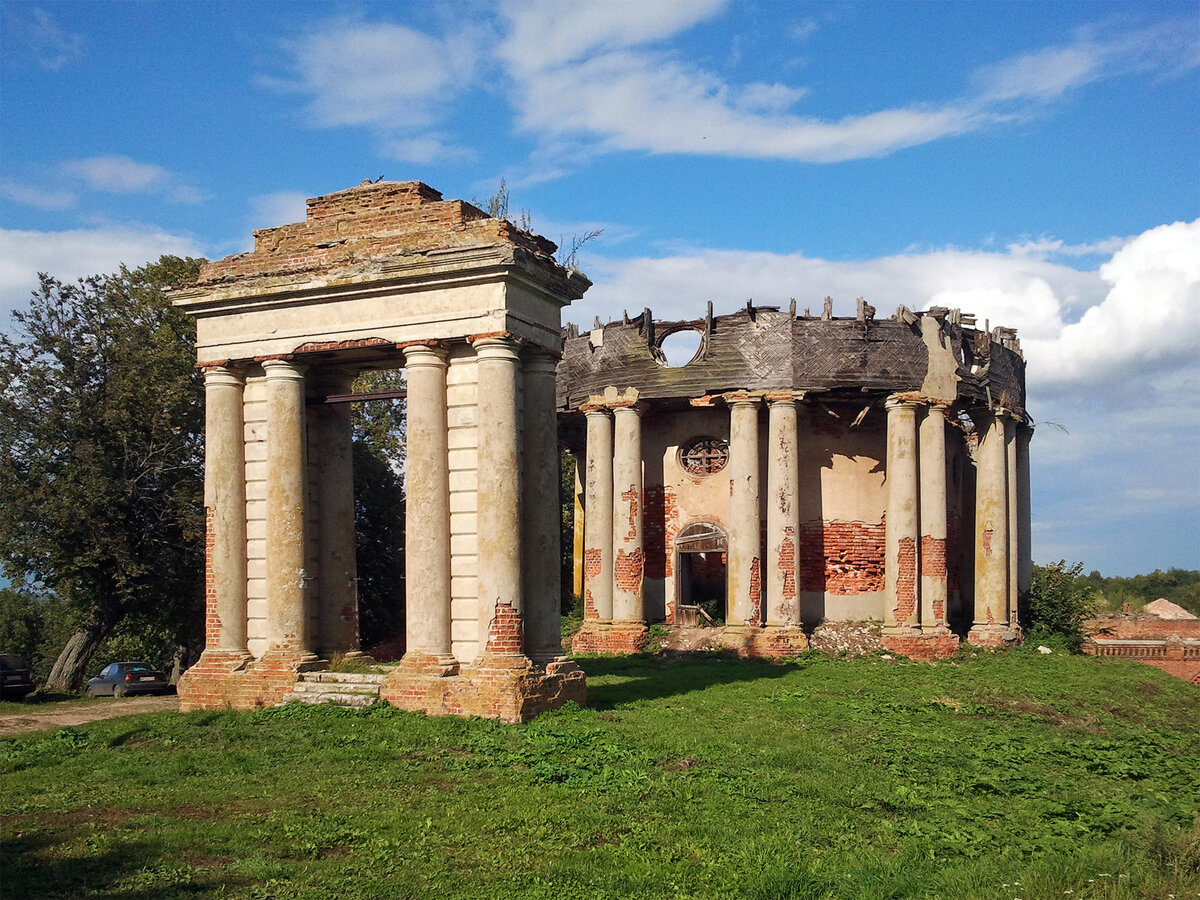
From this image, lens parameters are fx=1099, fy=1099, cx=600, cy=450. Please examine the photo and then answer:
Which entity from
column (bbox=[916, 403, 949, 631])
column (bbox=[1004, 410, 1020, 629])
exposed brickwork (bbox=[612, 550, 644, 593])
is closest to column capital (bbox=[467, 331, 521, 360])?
exposed brickwork (bbox=[612, 550, 644, 593])

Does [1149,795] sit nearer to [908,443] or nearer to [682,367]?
[908,443]

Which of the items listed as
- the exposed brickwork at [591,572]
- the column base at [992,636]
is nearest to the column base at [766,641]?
the exposed brickwork at [591,572]

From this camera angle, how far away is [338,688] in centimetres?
1417

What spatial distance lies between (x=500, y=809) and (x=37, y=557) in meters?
18.7

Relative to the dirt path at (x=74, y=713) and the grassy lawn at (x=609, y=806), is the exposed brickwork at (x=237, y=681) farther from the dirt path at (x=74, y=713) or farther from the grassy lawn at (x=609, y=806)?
the grassy lawn at (x=609, y=806)

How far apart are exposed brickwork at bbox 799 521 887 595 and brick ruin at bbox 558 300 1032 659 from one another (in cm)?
3

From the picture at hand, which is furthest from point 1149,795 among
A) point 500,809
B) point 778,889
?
point 500,809

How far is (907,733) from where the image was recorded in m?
13.7

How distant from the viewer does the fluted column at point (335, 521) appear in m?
15.9

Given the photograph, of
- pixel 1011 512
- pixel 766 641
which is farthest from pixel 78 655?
pixel 1011 512

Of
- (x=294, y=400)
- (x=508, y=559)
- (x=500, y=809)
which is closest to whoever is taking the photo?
(x=500, y=809)

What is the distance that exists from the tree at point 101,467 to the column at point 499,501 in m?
13.2

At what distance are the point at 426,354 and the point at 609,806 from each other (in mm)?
6597

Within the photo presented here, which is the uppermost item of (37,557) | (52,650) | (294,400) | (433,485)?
(294,400)
